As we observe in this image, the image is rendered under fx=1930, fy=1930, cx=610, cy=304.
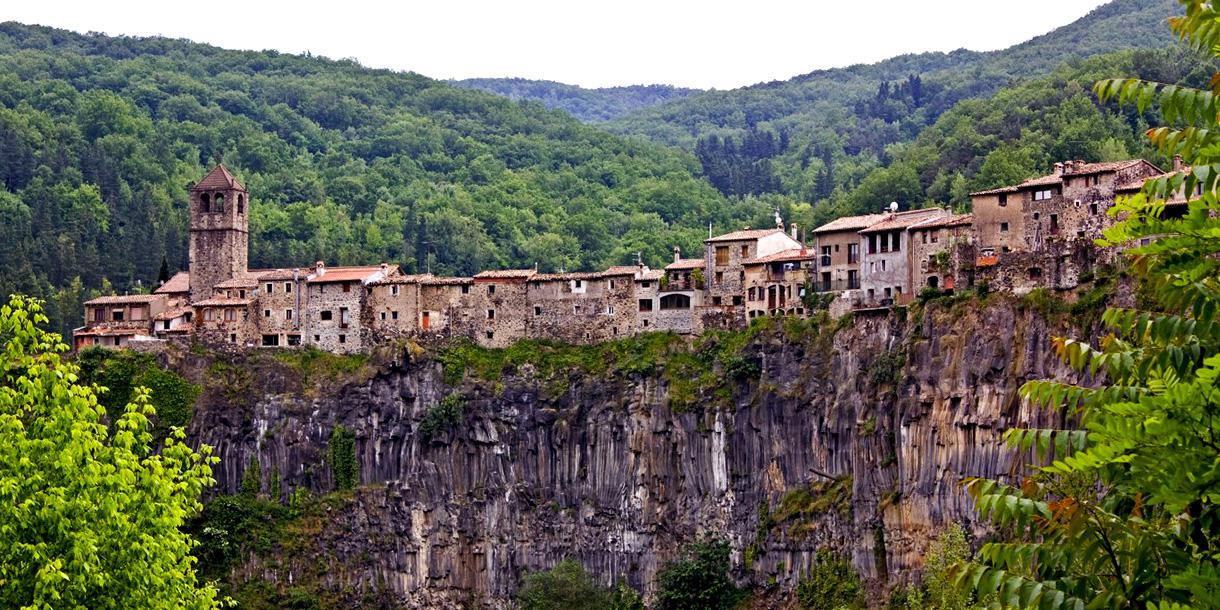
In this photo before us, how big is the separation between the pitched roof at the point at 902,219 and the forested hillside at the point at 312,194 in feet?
176

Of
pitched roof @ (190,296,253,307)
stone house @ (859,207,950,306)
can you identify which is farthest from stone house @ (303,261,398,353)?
stone house @ (859,207,950,306)

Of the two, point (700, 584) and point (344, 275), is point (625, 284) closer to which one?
point (344, 275)

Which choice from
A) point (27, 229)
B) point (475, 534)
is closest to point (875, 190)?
point (475, 534)

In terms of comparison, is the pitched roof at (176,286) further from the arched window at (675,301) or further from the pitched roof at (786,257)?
the pitched roof at (786,257)

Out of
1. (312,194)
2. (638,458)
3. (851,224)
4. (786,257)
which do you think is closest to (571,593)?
(638,458)

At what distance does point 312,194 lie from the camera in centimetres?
16862

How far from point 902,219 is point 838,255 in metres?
3.45

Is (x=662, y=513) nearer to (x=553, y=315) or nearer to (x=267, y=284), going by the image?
(x=553, y=315)

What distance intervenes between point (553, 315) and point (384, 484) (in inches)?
478

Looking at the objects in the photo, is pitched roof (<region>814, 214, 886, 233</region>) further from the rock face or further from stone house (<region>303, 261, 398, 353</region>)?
stone house (<region>303, 261, 398, 353</region>)

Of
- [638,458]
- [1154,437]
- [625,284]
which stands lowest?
[638,458]

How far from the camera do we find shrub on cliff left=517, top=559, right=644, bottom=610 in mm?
89875

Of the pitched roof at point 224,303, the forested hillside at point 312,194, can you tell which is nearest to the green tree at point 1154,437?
the pitched roof at point 224,303

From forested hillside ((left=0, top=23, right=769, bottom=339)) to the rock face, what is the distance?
33712 millimetres
